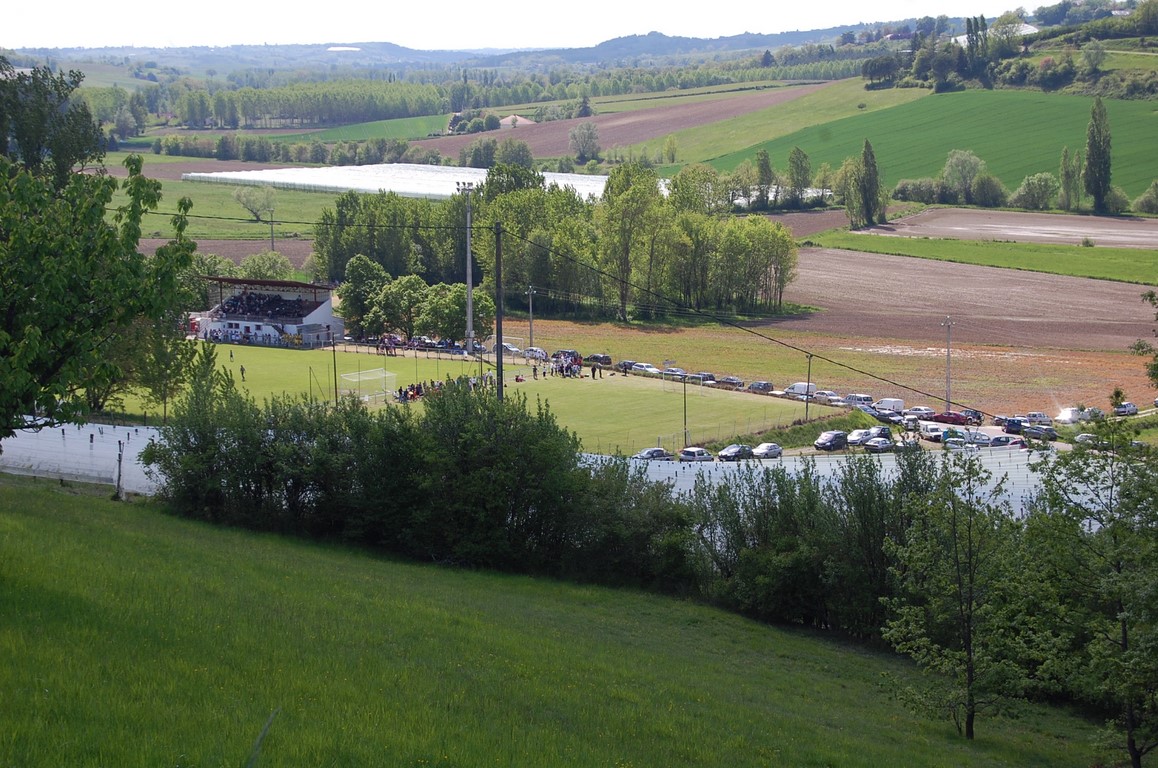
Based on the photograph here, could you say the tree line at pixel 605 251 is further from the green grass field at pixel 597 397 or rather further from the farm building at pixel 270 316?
the green grass field at pixel 597 397

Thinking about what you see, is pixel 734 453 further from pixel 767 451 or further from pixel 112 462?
pixel 112 462

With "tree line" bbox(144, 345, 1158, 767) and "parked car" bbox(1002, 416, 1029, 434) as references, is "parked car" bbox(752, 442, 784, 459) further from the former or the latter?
"tree line" bbox(144, 345, 1158, 767)

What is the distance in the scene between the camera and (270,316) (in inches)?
2867

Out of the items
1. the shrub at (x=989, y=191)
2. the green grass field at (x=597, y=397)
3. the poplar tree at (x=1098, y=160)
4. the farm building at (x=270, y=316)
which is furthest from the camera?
the shrub at (x=989, y=191)

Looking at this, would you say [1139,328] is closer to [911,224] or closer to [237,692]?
[911,224]

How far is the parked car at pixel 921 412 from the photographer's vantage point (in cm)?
5022

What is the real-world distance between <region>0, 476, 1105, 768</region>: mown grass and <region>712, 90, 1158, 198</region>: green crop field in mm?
115914

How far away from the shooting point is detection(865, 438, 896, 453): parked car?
44756mm

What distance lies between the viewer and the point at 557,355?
64.4 m

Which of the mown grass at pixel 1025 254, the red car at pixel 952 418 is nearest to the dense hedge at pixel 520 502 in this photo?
the red car at pixel 952 418

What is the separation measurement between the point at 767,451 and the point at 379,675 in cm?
3272

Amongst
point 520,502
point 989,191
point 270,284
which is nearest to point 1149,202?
point 989,191

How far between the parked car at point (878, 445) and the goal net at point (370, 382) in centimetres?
2323

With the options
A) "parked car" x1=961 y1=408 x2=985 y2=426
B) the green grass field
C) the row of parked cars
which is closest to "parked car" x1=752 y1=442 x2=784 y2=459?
the row of parked cars
